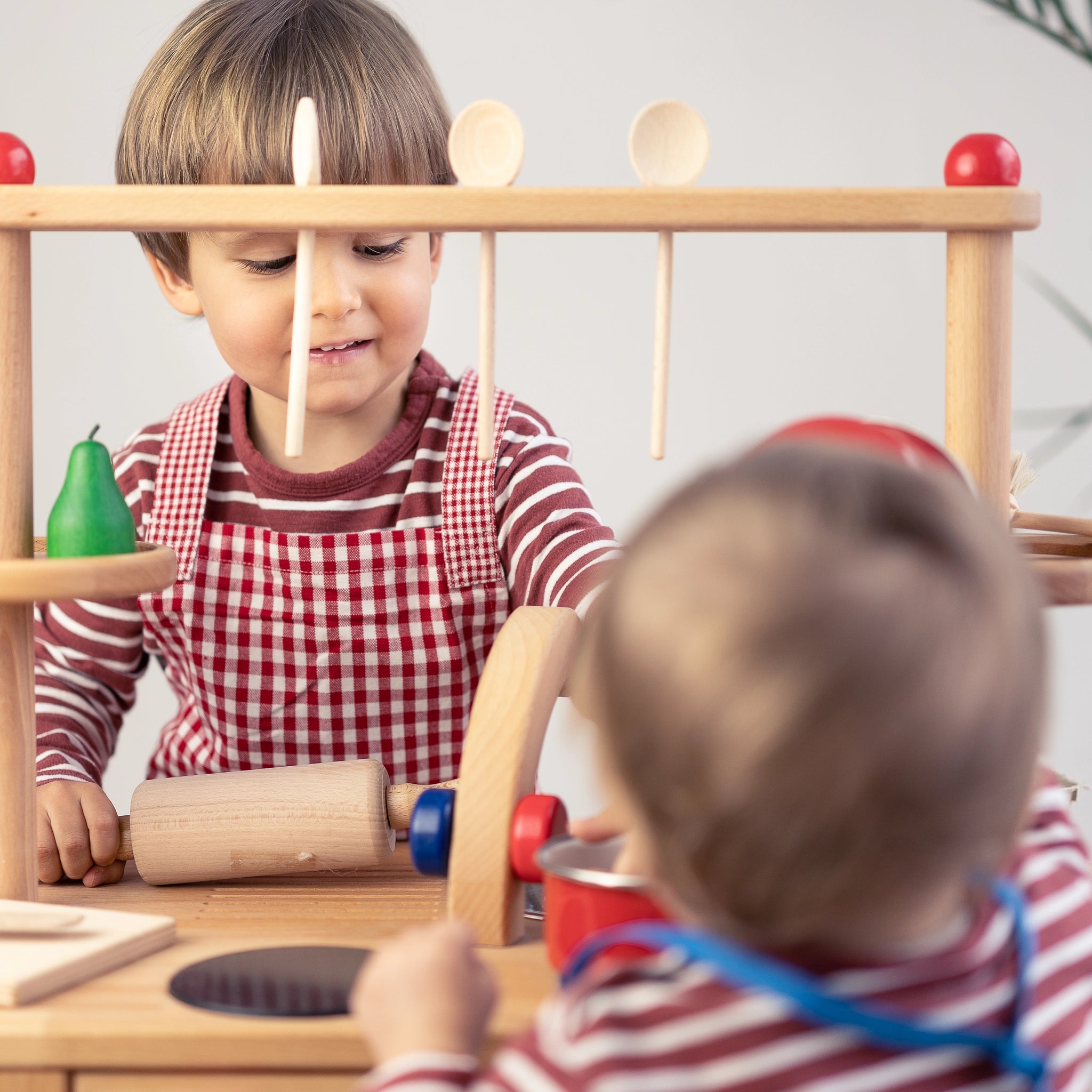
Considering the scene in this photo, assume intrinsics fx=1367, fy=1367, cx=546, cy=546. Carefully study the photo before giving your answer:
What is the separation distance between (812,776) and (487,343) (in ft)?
1.06

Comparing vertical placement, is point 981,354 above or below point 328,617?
above

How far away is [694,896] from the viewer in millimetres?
355

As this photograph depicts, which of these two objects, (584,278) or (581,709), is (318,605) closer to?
(581,709)

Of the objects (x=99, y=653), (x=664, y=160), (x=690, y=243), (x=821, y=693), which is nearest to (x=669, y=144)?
(x=664, y=160)

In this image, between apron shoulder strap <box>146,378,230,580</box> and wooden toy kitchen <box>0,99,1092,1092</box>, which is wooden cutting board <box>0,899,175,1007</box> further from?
apron shoulder strap <box>146,378,230,580</box>

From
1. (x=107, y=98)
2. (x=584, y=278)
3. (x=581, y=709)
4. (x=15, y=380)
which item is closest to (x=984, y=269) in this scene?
(x=581, y=709)

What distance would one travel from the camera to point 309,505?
3.01ft

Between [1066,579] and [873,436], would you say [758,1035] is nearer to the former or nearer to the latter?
[873,436]

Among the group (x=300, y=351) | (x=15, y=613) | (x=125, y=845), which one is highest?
(x=300, y=351)

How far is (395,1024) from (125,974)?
17cm

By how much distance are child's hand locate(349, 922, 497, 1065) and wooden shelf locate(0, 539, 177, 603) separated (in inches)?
9.1

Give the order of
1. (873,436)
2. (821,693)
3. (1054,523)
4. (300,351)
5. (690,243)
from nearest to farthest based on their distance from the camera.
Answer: (821,693)
(873,436)
(300,351)
(1054,523)
(690,243)

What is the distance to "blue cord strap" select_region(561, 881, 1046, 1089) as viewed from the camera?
13.2 inches

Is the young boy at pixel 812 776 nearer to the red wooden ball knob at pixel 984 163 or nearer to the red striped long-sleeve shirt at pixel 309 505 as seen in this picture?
the red wooden ball knob at pixel 984 163
